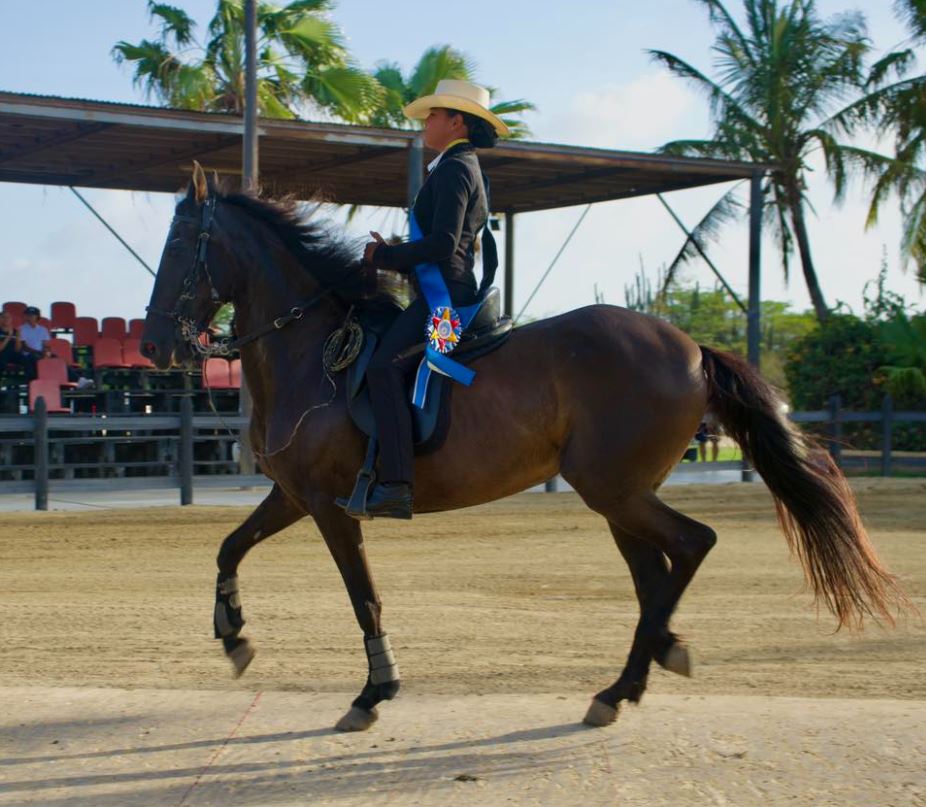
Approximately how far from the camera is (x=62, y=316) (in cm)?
2192

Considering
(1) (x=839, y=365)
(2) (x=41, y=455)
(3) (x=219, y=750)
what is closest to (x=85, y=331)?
(2) (x=41, y=455)

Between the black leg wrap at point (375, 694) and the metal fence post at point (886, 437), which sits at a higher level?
the metal fence post at point (886, 437)

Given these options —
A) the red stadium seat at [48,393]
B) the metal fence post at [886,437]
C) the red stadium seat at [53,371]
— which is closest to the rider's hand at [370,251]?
the red stadium seat at [48,393]

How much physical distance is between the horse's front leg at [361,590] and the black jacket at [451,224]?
1169mm

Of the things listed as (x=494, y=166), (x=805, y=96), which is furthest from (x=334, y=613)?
Answer: (x=805, y=96)

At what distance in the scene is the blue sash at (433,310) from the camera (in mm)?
5824

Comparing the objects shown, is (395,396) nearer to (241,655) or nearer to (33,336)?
(241,655)

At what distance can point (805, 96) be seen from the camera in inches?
1251

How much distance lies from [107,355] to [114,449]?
2.03 m

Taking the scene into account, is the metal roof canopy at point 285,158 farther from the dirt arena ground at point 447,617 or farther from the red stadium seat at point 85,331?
the dirt arena ground at point 447,617

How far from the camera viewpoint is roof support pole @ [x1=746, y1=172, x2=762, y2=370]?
2325 centimetres

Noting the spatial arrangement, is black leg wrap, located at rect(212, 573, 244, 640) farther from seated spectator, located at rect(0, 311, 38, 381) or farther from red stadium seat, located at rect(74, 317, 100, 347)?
red stadium seat, located at rect(74, 317, 100, 347)

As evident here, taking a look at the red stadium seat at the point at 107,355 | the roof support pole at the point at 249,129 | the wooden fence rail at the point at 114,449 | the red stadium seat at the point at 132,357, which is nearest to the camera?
the wooden fence rail at the point at 114,449

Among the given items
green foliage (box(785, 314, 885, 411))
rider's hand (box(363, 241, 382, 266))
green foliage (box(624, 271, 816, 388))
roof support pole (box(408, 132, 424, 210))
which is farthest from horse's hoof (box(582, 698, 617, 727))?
green foliage (box(624, 271, 816, 388))
